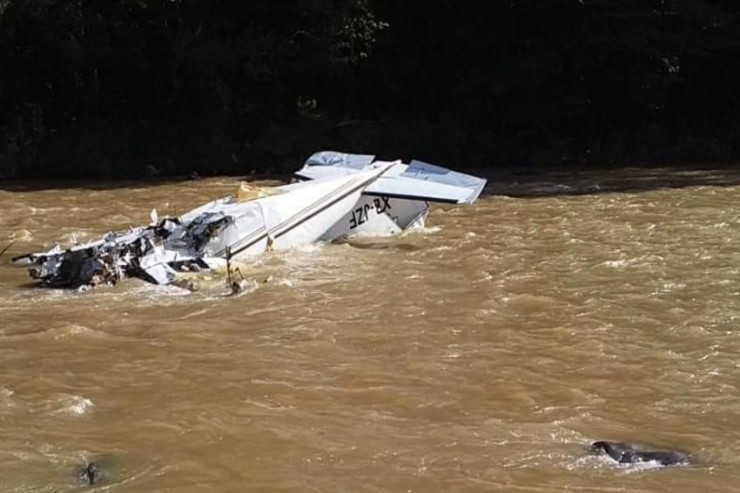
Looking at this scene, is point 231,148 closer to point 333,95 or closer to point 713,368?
point 333,95

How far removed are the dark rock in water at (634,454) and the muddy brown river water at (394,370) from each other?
0.49 ft

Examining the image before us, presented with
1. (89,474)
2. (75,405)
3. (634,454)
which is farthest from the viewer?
(75,405)

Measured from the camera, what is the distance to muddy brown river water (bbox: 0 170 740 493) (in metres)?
7.57

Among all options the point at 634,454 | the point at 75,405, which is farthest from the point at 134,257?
the point at 634,454

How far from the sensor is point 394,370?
9945mm

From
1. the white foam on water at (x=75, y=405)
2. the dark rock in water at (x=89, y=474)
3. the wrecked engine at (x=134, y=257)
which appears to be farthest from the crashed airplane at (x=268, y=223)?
the dark rock in water at (x=89, y=474)

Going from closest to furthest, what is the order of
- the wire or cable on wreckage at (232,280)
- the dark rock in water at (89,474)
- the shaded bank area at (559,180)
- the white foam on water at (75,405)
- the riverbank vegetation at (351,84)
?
the dark rock in water at (89,474), the white foam on water at (75,405), the wire or cable on wreckage at (232,280), the shaded bank area at (559,180), the riverbank vegetation at (351,84)

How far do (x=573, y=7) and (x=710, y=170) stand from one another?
6.78 m

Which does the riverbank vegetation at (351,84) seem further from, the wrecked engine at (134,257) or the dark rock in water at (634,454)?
the dark rock in water at (634,454)

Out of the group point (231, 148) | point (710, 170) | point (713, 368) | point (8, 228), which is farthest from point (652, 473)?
point (231, 148)

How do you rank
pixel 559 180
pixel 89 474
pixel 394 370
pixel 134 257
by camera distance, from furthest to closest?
pixel 559 180 → pixel 134 257 → pixel 394 370 → pixel 89 474

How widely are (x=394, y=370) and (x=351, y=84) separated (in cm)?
2250

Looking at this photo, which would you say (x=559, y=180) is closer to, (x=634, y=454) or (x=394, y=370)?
(x=394, y=370)

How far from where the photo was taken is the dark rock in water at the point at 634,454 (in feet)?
25.2
